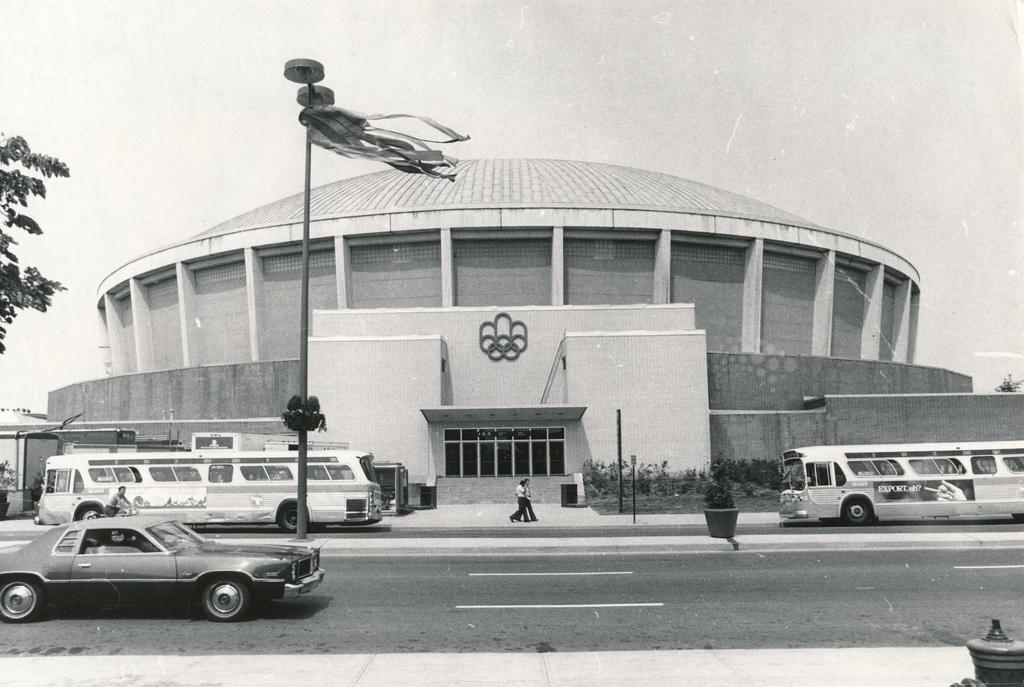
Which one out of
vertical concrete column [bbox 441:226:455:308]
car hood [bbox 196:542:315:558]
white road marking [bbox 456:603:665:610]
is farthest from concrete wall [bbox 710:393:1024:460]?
car hood [bbox 196:542:315:558]

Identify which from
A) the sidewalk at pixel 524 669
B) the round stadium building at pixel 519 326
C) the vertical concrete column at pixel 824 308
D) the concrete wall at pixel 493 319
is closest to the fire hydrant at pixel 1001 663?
the sidewalk at pixel 524 669

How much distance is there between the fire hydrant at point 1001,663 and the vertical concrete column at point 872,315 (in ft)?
179

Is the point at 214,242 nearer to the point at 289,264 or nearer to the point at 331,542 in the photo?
the point at 289,264

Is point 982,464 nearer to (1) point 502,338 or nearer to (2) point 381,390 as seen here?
(1) point 502,338

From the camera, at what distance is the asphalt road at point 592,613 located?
10.1 m

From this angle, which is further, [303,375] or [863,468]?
[863,468]

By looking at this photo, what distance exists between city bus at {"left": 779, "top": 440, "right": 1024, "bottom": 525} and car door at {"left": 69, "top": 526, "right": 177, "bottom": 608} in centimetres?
2021

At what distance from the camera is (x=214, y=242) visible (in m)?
55.1

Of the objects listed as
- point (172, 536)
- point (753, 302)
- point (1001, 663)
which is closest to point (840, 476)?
point (172, 536)

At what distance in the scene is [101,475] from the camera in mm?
28953

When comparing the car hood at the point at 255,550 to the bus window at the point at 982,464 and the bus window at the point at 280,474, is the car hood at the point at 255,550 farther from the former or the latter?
the bus window at the point at 982,464

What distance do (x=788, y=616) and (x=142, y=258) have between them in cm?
5527

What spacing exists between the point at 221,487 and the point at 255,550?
17.4 metres

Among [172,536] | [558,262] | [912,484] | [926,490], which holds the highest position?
[558,262]
